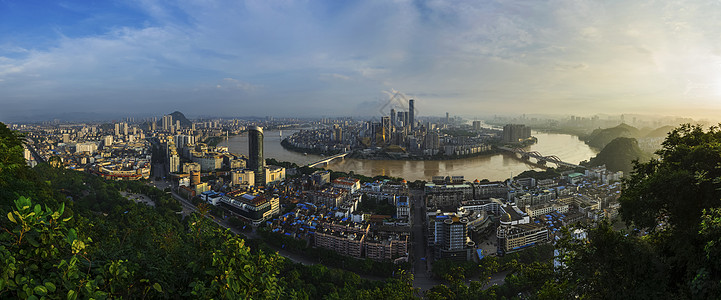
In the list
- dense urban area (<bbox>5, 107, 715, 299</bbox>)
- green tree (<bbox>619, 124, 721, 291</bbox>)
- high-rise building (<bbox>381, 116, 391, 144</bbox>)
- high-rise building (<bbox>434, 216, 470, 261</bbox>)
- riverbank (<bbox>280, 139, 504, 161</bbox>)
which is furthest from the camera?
high-rise building (<bbox>381, 116, 391, 144</bbox>)

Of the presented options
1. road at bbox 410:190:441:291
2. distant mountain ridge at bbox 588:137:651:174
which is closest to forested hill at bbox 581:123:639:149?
distant mountain ridge at bbox 588:137:651:174

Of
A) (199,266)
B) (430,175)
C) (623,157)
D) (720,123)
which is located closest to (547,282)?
(720,123)

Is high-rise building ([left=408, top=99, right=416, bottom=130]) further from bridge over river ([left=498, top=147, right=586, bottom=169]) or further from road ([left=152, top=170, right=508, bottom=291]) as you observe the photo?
road ([left=152, top=170, right=508, bottom=291])

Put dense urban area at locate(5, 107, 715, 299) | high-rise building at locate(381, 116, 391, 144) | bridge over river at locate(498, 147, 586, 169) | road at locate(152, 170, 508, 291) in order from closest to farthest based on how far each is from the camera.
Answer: dense urban area at locate(5, 107, 715, 299) → road at locate(152, 170, 508, 291) → bridge over river at locate(498, 147, 586, 169) → high-rise building at locate(381, 116, 391, 144)

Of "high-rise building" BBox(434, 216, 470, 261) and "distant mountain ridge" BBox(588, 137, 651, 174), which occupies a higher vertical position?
"distant mountain ridge" BBox(588, 137, 651, 174)

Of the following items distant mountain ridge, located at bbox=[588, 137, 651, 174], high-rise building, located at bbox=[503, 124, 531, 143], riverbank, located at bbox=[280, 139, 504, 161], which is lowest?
riverbank, located at bbox=[280, 139, 504, 161]

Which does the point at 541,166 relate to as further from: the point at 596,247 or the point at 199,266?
the point at 199,266

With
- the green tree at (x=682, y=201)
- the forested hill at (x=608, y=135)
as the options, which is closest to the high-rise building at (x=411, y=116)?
the forested hill at (x=608, y=135)

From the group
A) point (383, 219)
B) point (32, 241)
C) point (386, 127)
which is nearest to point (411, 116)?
point (386, 127)

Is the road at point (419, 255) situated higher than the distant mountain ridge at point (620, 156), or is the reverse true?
the distant mountain ridge at point (620, 156)

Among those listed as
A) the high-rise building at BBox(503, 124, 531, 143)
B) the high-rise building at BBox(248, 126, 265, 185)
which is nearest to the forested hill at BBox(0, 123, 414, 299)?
the high-rise building at BBox(248, 126, 265, 185)

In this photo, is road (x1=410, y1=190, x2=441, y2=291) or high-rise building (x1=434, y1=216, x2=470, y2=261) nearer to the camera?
road (x1=410, y1=190, x2=441, y2=291)

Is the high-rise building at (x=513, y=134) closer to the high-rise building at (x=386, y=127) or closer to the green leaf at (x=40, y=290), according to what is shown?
the high-rise building at (x=386, y=127)

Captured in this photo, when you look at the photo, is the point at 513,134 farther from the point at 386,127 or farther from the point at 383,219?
the point at 383,219
